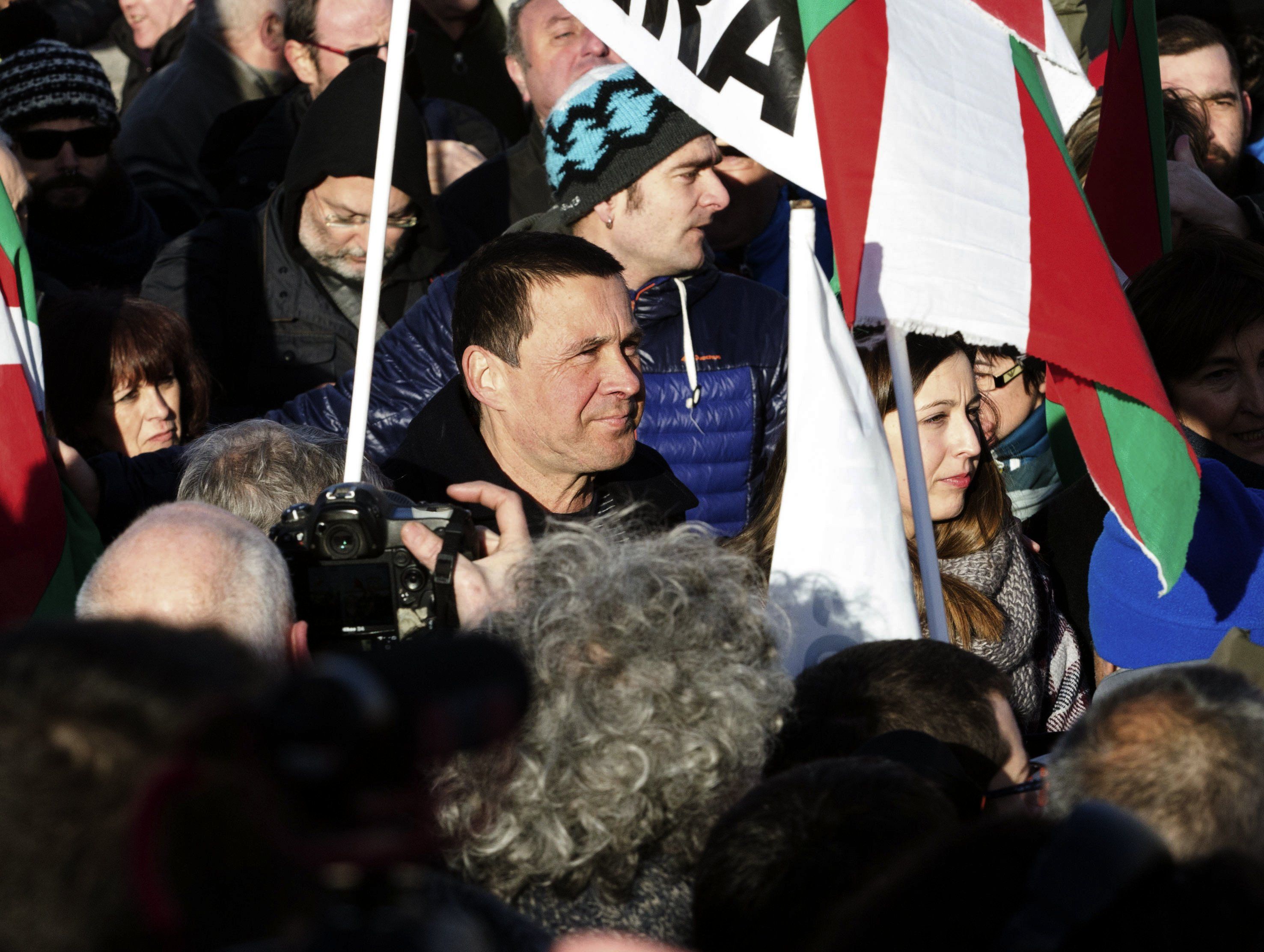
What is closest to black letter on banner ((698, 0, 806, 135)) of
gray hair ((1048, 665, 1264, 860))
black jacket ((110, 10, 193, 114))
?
gray hair ((1048, 665, 1264, 860))

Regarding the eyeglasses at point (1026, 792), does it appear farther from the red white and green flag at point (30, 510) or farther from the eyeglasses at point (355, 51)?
the eyeglasses at point (355, 51)

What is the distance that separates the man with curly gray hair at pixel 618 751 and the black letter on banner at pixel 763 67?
4.53 feet

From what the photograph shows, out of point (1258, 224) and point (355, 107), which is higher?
point (355, 107)

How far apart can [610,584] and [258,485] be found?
1.04m

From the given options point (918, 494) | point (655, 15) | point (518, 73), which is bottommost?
point (918, 494)

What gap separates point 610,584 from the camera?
1717 millimetres

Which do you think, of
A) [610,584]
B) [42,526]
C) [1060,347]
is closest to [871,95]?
[1060,347]

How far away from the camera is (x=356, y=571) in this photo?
6.86 ft

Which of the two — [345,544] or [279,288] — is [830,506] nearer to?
[345,544]

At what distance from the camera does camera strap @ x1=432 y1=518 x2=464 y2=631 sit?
6.64ft

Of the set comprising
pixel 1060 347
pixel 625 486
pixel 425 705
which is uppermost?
pixel 425 705

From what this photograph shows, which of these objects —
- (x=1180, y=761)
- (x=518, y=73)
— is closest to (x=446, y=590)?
(x=1180, y=761)

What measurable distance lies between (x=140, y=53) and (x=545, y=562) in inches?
214

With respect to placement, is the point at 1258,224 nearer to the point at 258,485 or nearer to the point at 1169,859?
the point at 258,485
